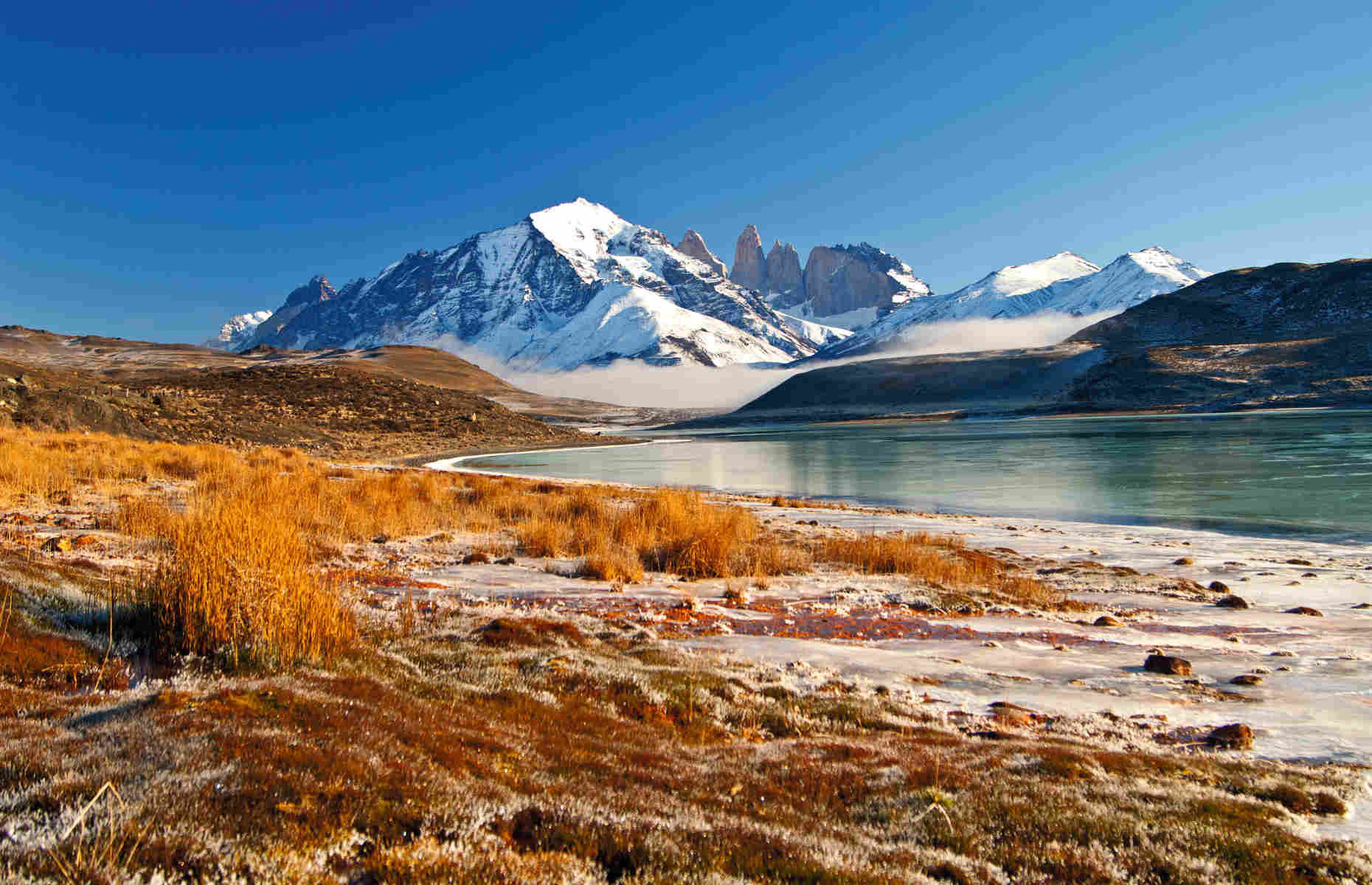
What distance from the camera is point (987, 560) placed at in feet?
46.1

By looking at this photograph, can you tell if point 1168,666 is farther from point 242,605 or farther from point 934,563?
point 242,605

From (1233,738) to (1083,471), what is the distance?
34.3 meters

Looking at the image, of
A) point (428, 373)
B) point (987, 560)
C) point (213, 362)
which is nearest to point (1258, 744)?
point (987, 560)

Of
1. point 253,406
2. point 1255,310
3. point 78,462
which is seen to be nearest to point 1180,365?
point 1255,310

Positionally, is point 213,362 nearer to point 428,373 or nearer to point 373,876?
point 428,373

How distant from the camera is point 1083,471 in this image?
120 ft

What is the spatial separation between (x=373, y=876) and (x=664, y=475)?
37.7 meters

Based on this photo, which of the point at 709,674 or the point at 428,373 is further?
the point at 428,373

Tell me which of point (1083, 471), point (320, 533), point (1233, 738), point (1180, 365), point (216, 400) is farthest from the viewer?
point (1180, 365)

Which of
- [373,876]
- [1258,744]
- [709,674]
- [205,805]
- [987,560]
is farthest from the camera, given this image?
[987,560]

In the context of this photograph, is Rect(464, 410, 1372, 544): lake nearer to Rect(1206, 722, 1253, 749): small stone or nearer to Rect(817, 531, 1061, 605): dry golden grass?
Rect(817, 531, 1061, 605): dry golden grass

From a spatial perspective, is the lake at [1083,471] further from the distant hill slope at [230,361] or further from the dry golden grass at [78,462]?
the distant hill slope at [230,361]

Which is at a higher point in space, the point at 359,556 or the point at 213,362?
the point at 213,362

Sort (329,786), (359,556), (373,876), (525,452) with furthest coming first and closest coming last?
(525,452) → (359,556) → (329,786) → (373,876)
